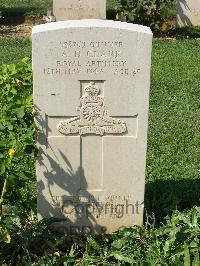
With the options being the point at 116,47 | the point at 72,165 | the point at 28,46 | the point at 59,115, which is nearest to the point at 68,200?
the point at 72,165

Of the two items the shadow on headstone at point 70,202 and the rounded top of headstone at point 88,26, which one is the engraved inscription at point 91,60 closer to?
the rounded top of headstone at point 88,26

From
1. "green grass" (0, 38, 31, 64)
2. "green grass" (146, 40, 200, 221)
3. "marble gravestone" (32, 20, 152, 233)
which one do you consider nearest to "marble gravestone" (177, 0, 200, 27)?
"green grass" (146, 40, 200, 221)

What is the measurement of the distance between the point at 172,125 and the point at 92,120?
8.67 ft

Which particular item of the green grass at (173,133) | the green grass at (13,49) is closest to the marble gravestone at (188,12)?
the green grass at (173,133)

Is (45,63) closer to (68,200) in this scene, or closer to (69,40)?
(69,40)

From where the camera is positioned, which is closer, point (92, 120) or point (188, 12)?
point (92, 120)

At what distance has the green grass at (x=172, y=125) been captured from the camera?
14.8 feet

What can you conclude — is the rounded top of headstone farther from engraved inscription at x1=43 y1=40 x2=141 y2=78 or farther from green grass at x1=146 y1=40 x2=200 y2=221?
green grass at x1=146 y1=40 x2=200 y2=221

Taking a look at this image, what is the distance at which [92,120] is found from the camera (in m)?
3.67

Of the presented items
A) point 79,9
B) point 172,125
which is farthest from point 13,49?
point 172,125

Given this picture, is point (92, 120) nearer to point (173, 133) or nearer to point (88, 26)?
point (88, 26)

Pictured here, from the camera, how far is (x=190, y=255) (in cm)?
353

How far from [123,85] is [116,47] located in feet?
0.84

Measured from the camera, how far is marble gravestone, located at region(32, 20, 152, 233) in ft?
11.4
